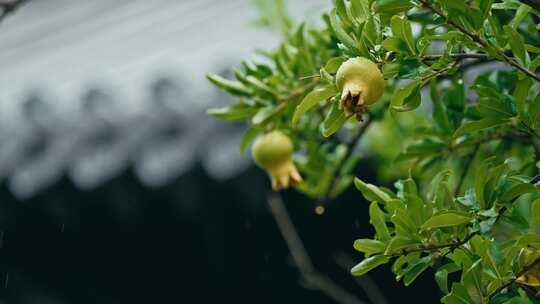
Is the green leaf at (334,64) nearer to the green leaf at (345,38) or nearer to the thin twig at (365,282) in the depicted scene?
the green leaf at (345,38)

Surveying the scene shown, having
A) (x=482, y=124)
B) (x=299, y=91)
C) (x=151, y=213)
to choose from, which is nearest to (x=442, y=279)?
(x=482, y=124)

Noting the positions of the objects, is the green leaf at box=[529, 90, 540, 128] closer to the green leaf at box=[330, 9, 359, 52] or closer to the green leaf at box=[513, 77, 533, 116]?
the green leaf at box=[513, 77, 533, 116]

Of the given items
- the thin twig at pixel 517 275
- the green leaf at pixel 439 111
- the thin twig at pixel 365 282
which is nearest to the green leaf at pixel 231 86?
the green leaf at pixel 439 111

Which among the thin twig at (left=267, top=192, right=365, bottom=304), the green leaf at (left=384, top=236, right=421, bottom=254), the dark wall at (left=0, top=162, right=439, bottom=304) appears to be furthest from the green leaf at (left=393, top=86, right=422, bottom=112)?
the dark wall at (left=0, top=162, right=439, bottom=304)

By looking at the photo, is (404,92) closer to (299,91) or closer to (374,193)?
(374,193)

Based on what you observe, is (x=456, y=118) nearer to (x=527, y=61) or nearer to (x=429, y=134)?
(x=429, y=134)

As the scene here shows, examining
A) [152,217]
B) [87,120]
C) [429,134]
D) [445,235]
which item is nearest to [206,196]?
[152,217]
